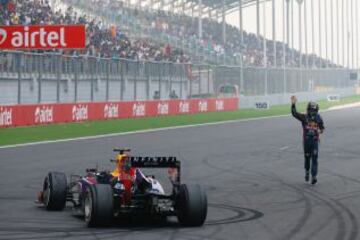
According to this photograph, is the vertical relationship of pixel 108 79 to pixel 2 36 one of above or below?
below

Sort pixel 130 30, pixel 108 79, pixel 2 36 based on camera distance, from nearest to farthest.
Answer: pixel 2 36
pixel 108 79
pixel 130 30

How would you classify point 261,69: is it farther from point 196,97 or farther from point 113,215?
point 113,215

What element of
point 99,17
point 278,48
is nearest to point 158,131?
point 99,17

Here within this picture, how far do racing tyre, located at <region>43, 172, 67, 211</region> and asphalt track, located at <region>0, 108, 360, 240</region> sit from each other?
163 millimetres

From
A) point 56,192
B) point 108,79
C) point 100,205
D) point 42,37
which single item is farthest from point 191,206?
point 108,79

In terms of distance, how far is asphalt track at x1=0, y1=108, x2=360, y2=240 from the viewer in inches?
402

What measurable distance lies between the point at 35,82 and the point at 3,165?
44.7 ft

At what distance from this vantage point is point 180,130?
34156 millimetres

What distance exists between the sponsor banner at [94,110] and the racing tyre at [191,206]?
20.3 m

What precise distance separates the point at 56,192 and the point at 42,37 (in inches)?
824

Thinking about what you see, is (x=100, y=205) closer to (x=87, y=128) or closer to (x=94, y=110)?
(x=87, y=128)

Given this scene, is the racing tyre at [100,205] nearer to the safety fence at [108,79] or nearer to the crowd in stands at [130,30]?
the safety fence at [108,79]

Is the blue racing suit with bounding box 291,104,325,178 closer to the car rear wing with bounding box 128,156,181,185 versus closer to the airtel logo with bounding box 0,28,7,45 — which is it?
the car rear wing with bounding box 128,156,181,185

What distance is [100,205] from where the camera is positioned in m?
10.1
